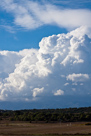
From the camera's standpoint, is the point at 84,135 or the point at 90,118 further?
the point at 90,118

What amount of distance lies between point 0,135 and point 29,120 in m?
64.6

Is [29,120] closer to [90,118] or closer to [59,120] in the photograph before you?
[59,120]

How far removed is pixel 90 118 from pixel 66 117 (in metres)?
11.7

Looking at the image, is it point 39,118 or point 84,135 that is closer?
point 84,135

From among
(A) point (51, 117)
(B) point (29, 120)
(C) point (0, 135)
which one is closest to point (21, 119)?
(B) point (29, 120)

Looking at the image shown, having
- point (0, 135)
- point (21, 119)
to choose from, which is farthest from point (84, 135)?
point (21, 119)

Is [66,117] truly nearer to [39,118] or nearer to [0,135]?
[39,118]

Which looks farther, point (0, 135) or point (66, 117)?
point (66, 117)

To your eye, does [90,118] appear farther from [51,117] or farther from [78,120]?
[51,117]

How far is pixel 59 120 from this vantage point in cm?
12125

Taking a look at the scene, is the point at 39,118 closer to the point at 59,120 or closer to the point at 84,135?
the point at 59,120

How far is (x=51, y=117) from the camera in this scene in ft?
406

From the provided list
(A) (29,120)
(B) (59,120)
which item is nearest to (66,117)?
(B) (59,120)

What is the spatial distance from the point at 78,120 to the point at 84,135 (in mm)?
64721
